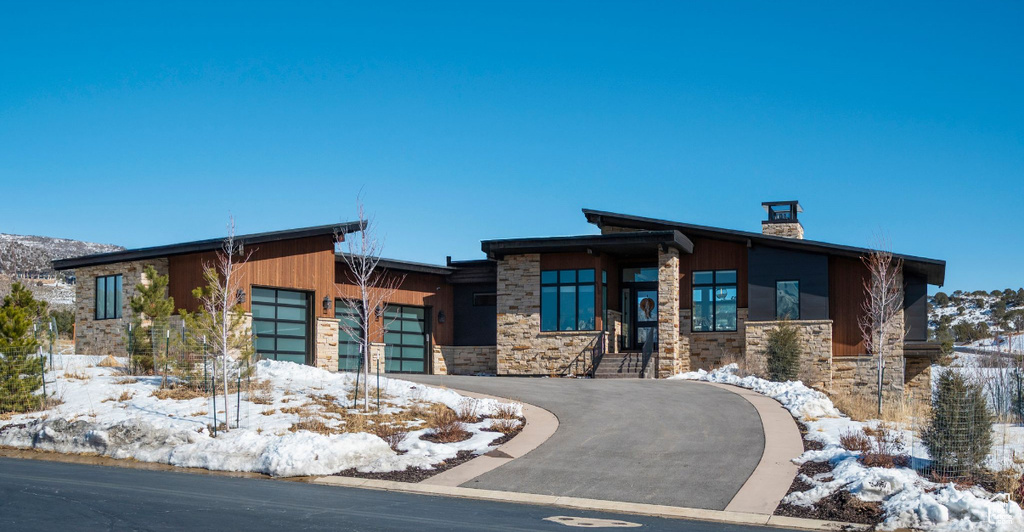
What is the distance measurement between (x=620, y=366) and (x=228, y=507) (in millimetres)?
19746

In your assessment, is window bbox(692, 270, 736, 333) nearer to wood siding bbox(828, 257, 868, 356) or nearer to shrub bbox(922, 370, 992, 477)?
wood siding bbox(828, 257, 868, 356)

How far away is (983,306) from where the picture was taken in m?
67.1

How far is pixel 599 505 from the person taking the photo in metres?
12.4

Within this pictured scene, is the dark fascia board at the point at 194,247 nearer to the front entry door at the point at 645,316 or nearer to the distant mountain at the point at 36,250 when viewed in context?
the front entry door at the point at 645,316

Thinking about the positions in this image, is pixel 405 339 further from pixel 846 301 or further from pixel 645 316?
pixel 846 301

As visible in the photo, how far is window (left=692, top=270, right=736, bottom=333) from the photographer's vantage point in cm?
2930

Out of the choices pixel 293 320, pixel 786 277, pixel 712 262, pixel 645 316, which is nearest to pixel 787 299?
pixel 786 277

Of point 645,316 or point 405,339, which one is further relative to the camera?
point 405,339

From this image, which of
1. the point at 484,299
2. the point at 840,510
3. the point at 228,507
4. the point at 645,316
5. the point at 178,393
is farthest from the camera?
the point at 484,299

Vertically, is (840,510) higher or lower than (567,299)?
lower

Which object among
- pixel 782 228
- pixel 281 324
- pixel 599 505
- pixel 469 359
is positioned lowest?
pixel 599 505

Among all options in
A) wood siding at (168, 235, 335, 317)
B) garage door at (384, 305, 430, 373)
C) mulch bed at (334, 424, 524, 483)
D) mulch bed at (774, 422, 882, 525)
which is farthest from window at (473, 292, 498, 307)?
mulch bed at (774, 422, 882, 525)

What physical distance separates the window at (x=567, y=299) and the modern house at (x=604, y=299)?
4 centimetres

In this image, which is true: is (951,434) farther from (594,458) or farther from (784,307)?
(784,307)
